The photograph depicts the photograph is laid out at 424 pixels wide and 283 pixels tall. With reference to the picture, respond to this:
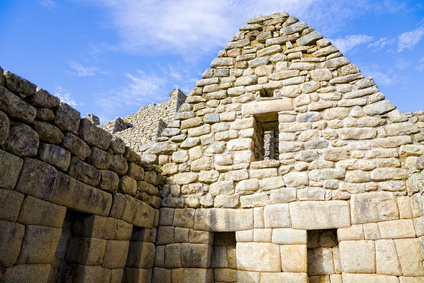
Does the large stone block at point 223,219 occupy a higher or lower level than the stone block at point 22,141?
lower

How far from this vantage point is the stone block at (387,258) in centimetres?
343

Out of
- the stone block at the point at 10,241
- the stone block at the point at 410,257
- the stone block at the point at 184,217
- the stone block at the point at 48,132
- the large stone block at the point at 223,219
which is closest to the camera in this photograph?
the stone block at the point at 10,241

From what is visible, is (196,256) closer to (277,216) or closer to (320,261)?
(277,216)

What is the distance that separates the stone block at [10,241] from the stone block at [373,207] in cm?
377

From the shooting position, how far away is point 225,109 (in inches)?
204

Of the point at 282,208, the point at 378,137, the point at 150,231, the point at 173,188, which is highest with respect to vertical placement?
the point at 378,137

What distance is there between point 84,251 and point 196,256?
160cm

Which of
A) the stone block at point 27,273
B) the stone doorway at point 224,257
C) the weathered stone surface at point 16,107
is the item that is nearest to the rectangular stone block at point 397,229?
the stone doorway at point 224,257

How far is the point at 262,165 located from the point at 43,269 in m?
3.08

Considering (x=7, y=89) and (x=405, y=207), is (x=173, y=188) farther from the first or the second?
(x=405, y=207)

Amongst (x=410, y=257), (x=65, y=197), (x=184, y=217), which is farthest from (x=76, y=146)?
(x=410, y=257)

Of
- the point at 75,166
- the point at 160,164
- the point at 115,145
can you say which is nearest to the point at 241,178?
the point at 160,164

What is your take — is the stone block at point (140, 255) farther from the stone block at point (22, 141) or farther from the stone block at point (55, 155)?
the stone block at point (22, 141)

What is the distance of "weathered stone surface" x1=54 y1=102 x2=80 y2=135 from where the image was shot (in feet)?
9.94
